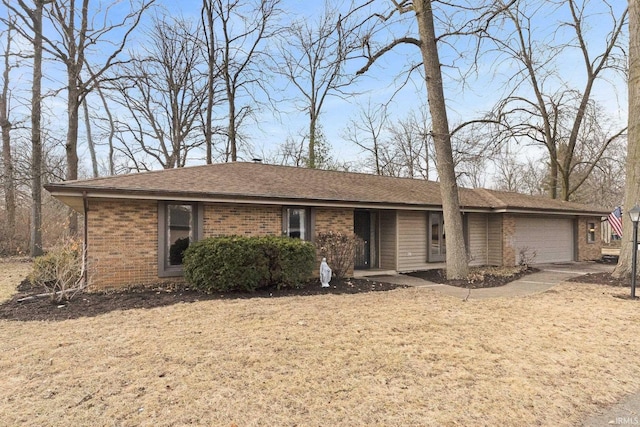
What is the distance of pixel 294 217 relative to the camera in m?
10.5

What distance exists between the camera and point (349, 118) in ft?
97.1

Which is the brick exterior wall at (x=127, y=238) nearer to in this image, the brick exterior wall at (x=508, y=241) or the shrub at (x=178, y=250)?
the shrub at (x=178, y=250)

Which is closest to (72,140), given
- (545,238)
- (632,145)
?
(632,145)

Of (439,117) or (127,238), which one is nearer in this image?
(127,238)

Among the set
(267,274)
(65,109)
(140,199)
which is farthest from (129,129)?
(267,274)

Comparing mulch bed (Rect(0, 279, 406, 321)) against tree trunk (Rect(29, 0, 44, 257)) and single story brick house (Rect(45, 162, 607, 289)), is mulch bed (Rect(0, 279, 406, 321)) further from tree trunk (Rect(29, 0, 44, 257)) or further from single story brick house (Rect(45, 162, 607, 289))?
tree trunk (Rect(29, 0, 44, 257))

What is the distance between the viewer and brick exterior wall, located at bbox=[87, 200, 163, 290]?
8133 mm

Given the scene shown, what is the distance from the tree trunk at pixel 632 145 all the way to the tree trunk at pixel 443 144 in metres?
4.29

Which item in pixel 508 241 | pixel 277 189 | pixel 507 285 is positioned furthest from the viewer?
pixel 508 241

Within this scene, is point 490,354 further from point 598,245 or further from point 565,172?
point 565,172

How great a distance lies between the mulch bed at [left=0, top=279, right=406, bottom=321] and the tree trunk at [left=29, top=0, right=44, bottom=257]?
816 centimetres

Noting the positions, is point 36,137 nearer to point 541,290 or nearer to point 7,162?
point 7,162

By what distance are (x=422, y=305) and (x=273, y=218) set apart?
4603mm

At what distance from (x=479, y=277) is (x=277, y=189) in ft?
19.5
